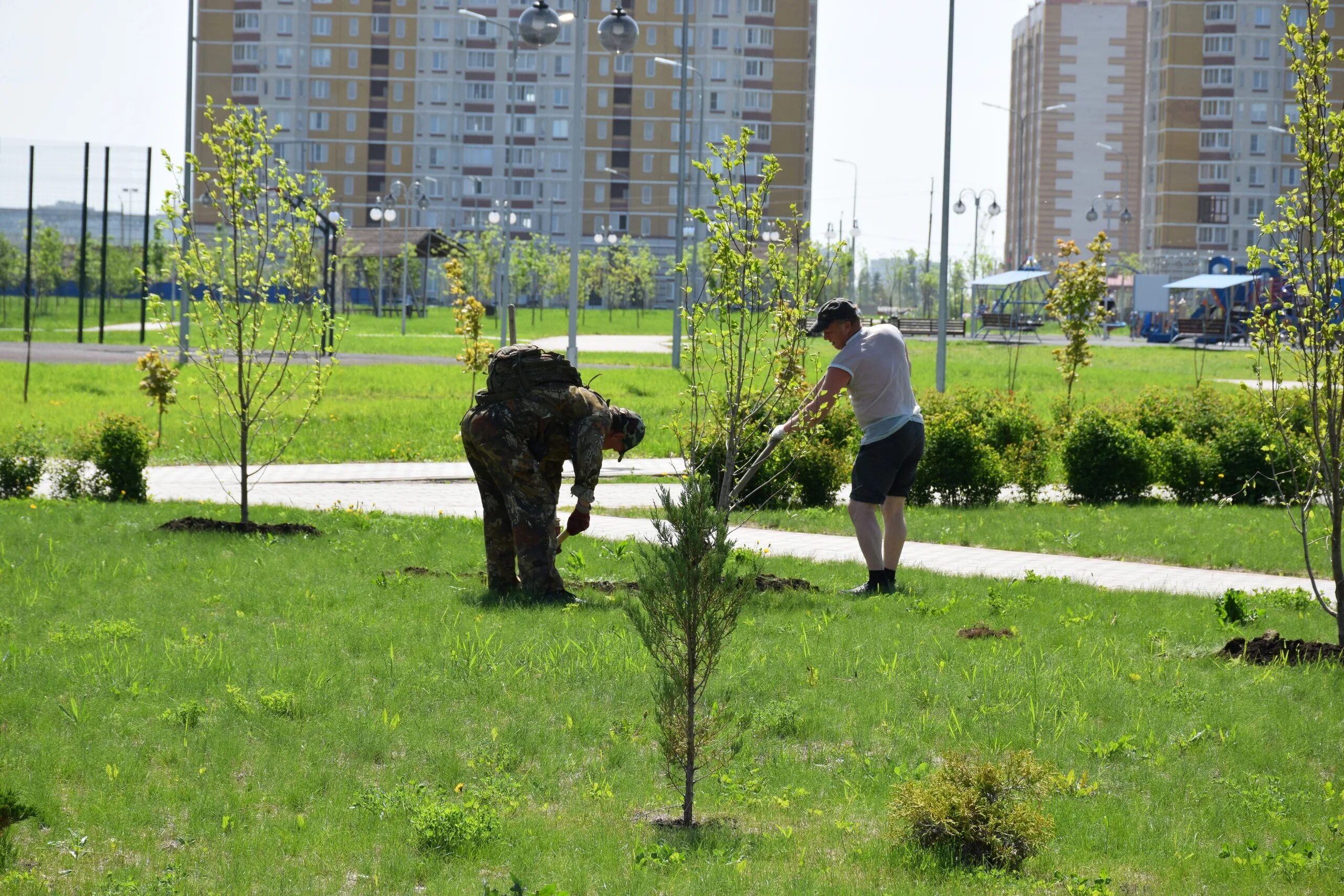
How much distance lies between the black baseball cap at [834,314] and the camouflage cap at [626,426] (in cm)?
125

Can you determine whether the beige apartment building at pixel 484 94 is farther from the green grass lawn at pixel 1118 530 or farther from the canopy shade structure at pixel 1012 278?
the green grass lawn at pixel 1118 530

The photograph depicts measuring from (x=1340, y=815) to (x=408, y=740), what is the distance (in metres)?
3.47

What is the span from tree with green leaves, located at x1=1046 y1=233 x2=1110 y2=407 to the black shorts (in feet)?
40.8

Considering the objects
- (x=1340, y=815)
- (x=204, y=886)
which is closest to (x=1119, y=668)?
(x=1340, y=815)

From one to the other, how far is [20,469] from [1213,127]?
315 ft

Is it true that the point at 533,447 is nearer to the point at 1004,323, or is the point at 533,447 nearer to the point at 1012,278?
the point at 1004,323

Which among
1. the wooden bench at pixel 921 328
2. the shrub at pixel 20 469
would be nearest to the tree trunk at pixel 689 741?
the shrub at pixel 20 469

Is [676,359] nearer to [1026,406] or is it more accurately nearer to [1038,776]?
[1026,406]

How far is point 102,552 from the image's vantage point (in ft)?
31.5

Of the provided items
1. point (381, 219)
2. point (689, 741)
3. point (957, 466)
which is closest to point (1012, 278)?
point (381, 219)

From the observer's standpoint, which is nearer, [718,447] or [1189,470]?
[718,447]

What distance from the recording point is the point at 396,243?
218 feet

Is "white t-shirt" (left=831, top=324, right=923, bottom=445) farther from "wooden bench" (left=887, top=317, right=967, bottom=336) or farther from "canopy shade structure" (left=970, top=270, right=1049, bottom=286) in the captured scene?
"wooden bench" (left=887, top=317, right=967, bottom=336)

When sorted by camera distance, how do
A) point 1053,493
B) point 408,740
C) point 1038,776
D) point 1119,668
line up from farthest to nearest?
point 1053,493 < point 1119,668 < point 408,740 < point 1038,776
